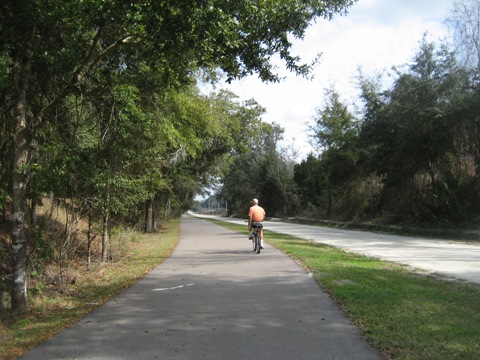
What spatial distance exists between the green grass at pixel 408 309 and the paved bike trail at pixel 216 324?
29cm

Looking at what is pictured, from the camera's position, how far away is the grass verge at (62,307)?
5723mm

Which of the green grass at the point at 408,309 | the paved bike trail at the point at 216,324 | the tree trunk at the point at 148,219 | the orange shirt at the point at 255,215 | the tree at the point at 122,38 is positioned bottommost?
the paved bike trail at the point at 216,324

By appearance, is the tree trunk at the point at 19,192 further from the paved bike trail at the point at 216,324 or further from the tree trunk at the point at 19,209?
the paved bike trail at the point at 216,324

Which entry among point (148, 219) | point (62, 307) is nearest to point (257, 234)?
point (62, 307)

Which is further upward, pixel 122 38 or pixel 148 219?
pixel 122 38

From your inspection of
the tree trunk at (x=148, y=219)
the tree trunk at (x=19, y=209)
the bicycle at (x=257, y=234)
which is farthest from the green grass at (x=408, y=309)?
the tree trunk at (x=148, y=219)

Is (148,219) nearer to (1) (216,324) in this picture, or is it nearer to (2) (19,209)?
(2) (19,209)

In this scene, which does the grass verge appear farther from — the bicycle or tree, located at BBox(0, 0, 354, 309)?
the bicycle

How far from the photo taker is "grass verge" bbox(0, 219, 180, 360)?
572cm

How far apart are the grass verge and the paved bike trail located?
0.26 metres

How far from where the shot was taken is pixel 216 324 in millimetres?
6266

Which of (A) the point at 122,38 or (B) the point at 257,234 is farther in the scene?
(B) the point at 257,234

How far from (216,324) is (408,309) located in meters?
3.03

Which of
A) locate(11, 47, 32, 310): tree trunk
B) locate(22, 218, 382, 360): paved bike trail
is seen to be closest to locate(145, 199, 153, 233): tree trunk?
locate(22, 218, 382, 360): paved bike trail
